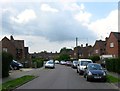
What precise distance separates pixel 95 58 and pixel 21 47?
2637cm

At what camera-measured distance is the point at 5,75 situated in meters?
29.8

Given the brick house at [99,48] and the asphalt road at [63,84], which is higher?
the brick house at [99,48]

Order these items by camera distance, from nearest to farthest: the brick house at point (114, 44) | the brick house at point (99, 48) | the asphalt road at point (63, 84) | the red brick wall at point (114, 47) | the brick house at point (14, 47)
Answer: the asphalt road at point (63, 84)
the brick house at point (114, 44)
the red brick wall at point (114, 47)
the brick house at point (14, 47)
the brick house at point (99, 48)

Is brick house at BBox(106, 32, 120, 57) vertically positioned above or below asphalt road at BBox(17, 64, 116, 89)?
above

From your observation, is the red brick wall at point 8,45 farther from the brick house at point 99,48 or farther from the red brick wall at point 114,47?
the brick house at point 99,48

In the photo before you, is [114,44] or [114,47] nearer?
[114,47]

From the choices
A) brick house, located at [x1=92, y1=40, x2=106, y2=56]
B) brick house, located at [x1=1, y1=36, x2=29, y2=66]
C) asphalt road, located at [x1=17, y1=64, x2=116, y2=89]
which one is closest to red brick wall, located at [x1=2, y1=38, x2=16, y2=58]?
brick house, located at [x1=1, y1=36, x2=29, y2=66]

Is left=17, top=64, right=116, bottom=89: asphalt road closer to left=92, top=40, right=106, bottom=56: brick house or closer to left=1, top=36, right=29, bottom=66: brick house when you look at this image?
left=1, top=36, right=29, bottom=66: brick house

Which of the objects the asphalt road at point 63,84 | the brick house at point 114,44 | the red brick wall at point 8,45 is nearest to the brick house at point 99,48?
the brick house at point 114,44

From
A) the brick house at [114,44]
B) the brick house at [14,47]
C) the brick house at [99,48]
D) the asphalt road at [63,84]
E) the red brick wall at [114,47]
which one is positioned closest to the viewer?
the asphalt road at [63,84]

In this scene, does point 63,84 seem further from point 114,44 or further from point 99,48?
point 99,48

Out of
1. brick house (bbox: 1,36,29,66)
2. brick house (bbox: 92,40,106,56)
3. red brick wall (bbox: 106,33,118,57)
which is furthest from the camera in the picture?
brick house (bbox: 92,40,106,56)

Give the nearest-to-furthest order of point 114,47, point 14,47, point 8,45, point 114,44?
1. point 114,47
2. point 114,44
3. point 8,45
4. point 14,47

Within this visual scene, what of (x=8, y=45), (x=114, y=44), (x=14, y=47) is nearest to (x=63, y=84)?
(x=114, y=44)
